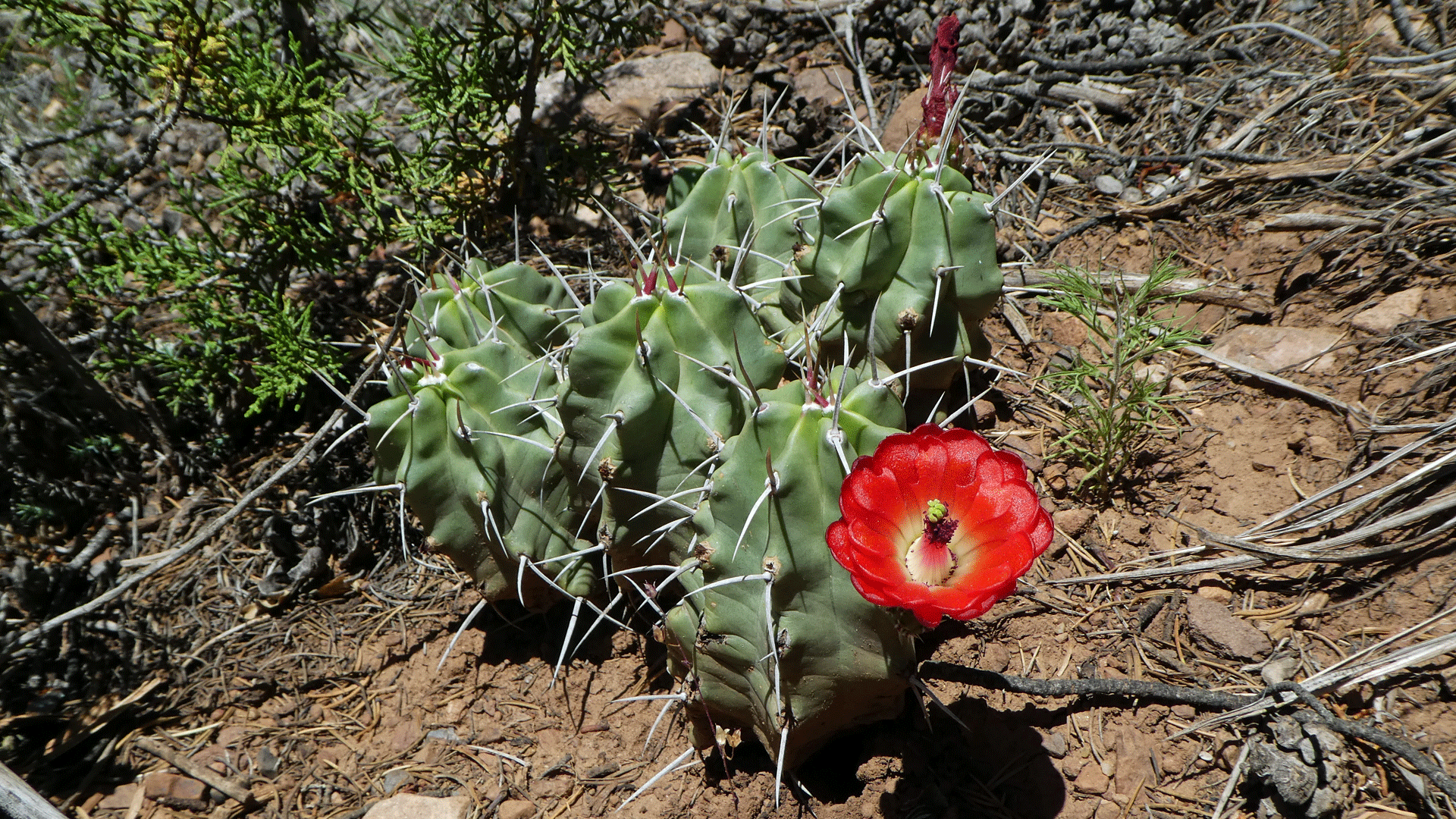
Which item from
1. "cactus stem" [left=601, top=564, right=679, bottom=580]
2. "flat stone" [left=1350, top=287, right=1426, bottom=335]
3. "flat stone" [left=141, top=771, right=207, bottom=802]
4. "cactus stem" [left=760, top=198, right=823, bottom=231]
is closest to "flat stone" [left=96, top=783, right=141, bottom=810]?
"flat stone" [left=141, top=771, right=207, bottom=802]

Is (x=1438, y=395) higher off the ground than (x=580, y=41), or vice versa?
(x=580, y=41)

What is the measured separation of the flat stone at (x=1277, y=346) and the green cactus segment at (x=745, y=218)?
1325 mm

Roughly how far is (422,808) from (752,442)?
1.41 metres

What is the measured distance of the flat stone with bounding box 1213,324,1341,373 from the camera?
2.38 m

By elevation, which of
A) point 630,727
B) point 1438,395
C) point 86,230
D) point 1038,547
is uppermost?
point 86,230

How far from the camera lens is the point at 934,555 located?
5.07 feet

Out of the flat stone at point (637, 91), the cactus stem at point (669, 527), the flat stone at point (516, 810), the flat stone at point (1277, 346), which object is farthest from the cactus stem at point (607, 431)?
the flat stone at point (637, 91)

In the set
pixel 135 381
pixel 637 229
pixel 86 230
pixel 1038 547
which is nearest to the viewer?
pixel 1038 547

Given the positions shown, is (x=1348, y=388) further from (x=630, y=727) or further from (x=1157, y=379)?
(x=630, y=727)

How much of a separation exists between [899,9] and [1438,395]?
2.51 meters

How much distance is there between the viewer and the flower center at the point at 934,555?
151 cm

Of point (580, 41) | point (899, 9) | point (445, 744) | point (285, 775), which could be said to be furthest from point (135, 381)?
point (899, 9)

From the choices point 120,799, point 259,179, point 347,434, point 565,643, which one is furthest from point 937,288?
point 120,799

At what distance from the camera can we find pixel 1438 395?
2.12 m
